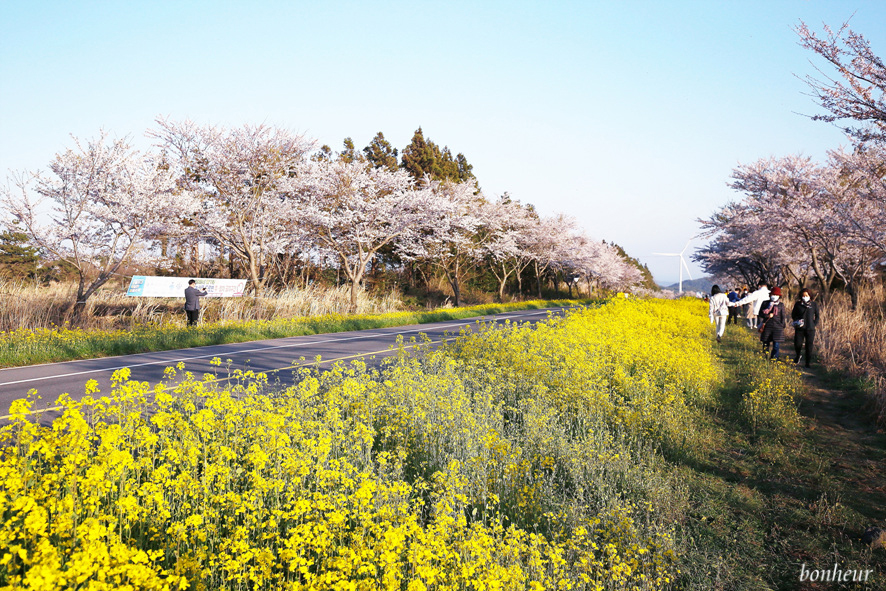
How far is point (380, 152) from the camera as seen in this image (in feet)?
142

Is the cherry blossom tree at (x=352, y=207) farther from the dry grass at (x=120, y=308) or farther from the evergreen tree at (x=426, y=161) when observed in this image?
the evergreen tree at (x=426, y=161)

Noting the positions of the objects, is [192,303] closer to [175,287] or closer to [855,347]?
[175,287]

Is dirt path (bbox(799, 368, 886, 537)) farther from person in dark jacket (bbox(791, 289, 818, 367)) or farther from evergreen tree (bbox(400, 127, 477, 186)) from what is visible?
evergreen tree (bbox(400, 127, 477, 186))

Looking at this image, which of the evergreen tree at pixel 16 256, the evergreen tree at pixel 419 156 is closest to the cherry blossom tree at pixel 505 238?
the evergreen tree at pixel 419 156

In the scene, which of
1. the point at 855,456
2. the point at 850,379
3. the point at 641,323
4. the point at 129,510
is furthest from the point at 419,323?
the point at 129,510

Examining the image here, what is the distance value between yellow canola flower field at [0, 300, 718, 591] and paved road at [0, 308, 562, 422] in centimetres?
211

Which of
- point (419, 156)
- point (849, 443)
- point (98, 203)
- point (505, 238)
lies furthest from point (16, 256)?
point (849, 443)

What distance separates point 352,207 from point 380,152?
60.9ft

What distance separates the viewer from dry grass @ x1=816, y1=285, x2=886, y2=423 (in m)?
9.87

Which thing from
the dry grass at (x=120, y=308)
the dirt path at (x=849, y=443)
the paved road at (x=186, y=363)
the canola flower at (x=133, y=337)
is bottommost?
the dirt path at (x=849, y=443)

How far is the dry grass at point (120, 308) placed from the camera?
15.9m

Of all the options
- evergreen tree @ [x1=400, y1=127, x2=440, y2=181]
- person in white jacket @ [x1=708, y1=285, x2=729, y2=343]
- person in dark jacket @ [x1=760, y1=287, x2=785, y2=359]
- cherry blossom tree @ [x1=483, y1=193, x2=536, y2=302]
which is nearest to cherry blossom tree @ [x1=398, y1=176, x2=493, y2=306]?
cherry blossom tree @ [x1=483, y1=193, x2=536, y2=302]

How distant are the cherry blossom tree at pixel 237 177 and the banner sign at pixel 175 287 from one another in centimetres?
222

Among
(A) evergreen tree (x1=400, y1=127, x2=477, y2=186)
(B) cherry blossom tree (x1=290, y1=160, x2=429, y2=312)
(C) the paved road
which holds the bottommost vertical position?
(C) the paved road
